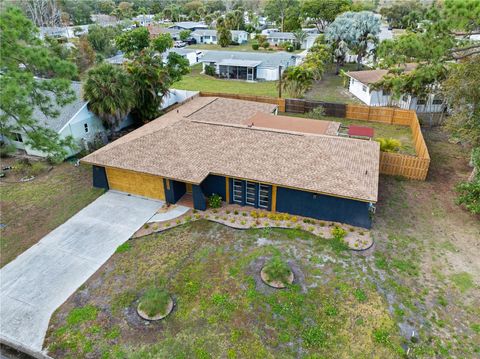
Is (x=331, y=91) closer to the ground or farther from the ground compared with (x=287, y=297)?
farther from the ground

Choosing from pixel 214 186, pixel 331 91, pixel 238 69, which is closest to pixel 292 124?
pixel 214 186

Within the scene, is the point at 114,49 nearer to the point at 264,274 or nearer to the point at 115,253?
the point at 115,253

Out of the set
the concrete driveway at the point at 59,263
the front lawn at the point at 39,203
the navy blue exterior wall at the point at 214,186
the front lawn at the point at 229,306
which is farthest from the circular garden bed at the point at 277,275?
the front lawn at the point at 39,203

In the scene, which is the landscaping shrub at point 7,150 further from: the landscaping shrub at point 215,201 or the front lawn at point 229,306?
the landscaping shrub at point 215,201

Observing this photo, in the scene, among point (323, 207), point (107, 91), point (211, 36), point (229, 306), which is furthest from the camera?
point (211, 36)

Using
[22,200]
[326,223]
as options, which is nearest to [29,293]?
[22,200]

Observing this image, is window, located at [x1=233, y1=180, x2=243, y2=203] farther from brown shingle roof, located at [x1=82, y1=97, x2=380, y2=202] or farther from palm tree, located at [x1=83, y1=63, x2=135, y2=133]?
palm tree, located at [x1=83, y1=63, x2=135, y2=133]

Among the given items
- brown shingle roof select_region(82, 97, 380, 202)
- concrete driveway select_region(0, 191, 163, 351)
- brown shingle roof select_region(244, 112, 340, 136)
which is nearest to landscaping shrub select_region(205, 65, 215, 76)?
brown shingle roof select_region(244, 112, 340, 136)

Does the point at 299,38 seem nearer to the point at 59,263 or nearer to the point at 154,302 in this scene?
the point at 59,263
